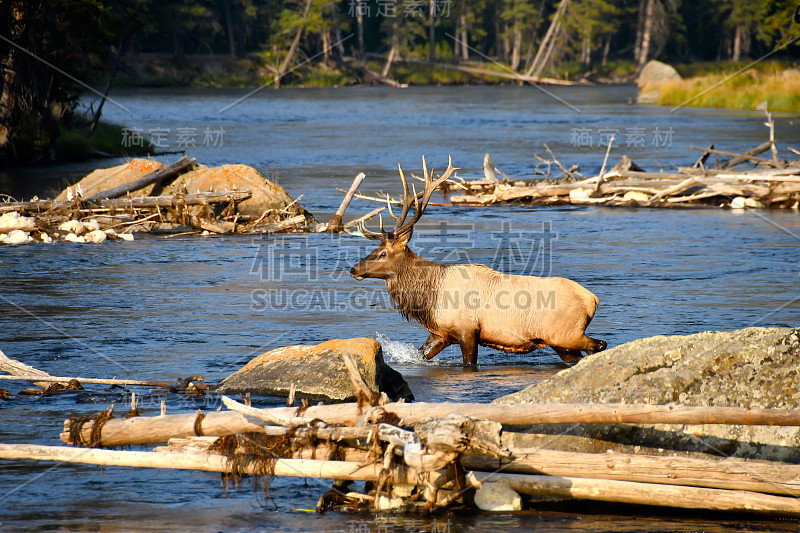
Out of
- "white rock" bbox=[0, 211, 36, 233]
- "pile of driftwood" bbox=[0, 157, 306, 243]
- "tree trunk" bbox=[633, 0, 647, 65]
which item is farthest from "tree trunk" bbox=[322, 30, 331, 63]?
"white rock" bbox=[0, 211, 36, 233]

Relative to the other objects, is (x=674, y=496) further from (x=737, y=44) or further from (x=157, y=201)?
(x=737, y=44)

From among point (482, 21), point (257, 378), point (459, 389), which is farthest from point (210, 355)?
point (482, 21)

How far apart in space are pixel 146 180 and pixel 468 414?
12.8m

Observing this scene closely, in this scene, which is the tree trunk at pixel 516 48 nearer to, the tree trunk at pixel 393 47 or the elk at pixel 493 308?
the tree trunk at pixel 393 47

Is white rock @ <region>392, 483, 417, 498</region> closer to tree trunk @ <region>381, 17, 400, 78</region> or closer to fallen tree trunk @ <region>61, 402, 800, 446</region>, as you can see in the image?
fallen tree trunk @ <region>61, 402, 800, 446</region>

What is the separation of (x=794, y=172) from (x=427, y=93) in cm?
6049

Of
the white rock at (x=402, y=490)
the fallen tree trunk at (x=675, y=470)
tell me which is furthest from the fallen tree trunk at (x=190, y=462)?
the fallen tree trunk at (x=675, y=470)

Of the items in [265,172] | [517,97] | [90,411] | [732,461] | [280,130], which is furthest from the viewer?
[517,97]

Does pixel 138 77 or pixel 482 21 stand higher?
pixel 482 21

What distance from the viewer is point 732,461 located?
5.12 metres

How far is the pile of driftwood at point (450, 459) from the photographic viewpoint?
5.00 metres

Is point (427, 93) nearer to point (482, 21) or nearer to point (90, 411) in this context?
point (482, 21)

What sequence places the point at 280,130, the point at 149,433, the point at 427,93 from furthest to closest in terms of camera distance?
the point at 427,93
the point at 280,130
the point at 149,433

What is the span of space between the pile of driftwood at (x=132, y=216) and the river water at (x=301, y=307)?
538mm
